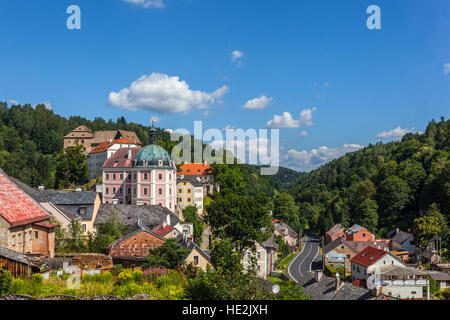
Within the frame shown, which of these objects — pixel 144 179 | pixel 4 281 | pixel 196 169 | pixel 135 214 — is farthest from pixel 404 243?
pixel 4 281

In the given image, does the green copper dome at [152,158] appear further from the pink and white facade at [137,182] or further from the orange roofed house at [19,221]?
the orange roofed house at [19,221]

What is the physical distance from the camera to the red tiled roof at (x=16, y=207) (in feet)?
62.2

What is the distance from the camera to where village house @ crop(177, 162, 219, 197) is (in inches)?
3858

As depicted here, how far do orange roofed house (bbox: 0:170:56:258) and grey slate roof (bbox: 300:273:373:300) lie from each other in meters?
18.4

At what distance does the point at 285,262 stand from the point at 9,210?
6090 centimetres

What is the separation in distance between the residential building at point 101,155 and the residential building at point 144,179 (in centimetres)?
2324

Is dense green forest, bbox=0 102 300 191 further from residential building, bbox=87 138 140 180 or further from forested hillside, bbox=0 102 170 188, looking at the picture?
residential building, bbox=87 138 140 180

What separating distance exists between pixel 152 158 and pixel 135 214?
57.5ft

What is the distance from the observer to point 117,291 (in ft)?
38.1

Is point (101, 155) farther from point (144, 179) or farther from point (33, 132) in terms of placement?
point (33, 132)

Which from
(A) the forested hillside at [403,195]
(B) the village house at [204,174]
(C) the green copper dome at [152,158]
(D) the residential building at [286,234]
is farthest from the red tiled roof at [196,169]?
(C) the green copper dome at [152,158]

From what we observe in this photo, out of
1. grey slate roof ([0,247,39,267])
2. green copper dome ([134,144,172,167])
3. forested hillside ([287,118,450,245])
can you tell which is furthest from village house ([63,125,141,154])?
grey slate roof ([0,247,39,267])

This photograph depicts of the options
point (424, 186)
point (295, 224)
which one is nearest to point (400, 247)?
point (424, 186)

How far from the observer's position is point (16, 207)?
19938 millimetres
